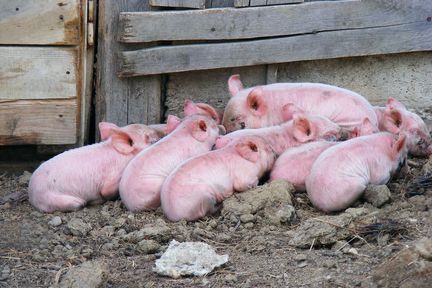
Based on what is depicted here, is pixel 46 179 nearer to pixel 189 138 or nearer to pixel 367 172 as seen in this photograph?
pixel 189 138

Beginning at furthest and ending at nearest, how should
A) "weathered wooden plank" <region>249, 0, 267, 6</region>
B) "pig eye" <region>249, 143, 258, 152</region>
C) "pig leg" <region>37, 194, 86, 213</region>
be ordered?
"weathered wooden plank" <region>249, 0, 267, 6</region>, "pig leg" <region>37, 194, 86, 213</region>, "pig eye" <region>249, 143, 258, 152</region>

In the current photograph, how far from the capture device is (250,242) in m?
5.12

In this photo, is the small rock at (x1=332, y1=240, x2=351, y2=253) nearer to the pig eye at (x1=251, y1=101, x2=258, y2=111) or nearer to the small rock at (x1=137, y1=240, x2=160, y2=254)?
the small rock at (x1=137, y1=240, x2=160, y2=254)

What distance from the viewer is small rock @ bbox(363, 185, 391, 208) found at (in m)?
5.36

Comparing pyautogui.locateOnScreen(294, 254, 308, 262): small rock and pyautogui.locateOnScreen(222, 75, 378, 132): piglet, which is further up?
pyautogui.locateOnScreen(222, 75, 378, 132): piglet

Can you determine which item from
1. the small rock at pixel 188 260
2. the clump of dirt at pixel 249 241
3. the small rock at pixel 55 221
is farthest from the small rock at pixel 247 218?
the small rock at pixel 55 221

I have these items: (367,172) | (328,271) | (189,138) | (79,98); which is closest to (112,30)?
(79,98)

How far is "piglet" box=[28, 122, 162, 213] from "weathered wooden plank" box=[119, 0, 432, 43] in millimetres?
714

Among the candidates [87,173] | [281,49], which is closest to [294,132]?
[281,49]

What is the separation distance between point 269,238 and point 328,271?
0.62 metres

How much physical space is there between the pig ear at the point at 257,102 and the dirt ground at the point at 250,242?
2.55 feet

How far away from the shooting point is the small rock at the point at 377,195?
5363mm

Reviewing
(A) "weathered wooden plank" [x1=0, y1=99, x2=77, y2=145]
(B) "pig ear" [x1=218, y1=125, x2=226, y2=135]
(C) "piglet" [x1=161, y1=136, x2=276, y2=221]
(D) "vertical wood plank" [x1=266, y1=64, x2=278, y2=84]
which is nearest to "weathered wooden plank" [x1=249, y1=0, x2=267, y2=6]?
(D) "vertical wood plank" [x1=266, y1=64, x2=278, y2=84]

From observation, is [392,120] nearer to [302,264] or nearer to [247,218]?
[247,218]
